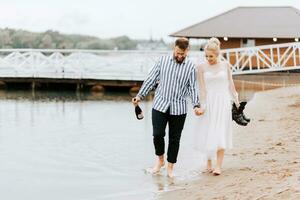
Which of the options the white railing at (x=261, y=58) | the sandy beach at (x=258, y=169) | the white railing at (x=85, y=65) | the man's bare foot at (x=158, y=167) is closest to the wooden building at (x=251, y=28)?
the white railing at (x=261, y=58)

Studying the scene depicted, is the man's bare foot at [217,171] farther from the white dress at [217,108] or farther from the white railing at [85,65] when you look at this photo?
the white railing at [85,65]

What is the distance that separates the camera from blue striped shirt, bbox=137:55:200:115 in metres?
6.78

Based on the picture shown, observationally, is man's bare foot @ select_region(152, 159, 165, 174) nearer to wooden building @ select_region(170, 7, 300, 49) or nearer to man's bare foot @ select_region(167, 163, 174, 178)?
man's bare foot @ select_region(167, 163, 174, 178)

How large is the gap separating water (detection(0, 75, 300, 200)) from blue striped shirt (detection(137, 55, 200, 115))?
0.81 metres

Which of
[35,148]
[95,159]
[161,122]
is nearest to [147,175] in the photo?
[161,122]

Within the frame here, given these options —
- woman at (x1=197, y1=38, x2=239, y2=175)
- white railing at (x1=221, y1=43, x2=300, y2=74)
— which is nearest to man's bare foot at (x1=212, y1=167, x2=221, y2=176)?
woman at (x1=197, y1=38, x2=239, y2=175)

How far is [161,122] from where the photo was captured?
689cm

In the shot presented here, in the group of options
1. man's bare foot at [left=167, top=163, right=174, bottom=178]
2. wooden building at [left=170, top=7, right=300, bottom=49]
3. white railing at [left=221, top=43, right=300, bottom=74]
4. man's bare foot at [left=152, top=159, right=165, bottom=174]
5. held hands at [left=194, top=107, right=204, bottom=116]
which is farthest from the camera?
wooden building at [left=170, top=7, right=300, bottom=49]

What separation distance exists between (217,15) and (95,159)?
1179 inches

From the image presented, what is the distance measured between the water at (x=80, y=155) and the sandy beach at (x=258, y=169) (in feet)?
1.18

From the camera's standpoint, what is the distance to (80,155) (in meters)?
8.63

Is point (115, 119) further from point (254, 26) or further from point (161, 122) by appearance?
point (254, 26)

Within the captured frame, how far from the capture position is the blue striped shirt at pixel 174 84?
6.78 m

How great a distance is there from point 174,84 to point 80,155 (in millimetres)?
2387
